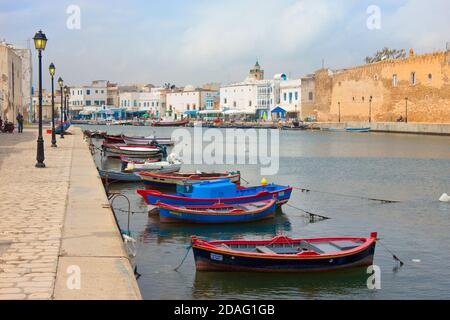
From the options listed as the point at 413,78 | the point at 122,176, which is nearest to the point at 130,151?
the point at 122,176

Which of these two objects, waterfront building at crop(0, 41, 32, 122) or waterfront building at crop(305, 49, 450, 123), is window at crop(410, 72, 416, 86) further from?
waterfront building at crop(0, 41, 32, 122)

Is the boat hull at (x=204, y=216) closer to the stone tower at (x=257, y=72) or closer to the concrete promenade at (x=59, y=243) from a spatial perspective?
the concrete promenade at (x=59, y=243)

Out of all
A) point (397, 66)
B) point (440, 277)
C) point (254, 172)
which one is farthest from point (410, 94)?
point (440, 277)

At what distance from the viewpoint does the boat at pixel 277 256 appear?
32.6ft

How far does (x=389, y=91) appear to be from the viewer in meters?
70.0

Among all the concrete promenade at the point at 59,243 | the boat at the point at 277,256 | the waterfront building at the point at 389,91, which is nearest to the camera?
the concrete promenade at the point at 59,243

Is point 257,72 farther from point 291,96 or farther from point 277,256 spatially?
point 277,256

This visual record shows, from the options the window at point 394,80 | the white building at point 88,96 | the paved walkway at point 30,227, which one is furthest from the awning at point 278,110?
the paved walkway at point 30,227

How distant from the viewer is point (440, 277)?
34.6ft

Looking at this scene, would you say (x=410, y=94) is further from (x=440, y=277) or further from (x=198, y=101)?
(x=440, y=277)

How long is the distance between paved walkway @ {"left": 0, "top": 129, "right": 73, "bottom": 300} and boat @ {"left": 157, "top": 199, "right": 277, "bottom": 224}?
89.9 inches

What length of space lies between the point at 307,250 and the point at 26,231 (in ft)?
14.2

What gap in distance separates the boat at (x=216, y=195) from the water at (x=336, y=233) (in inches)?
20.9
